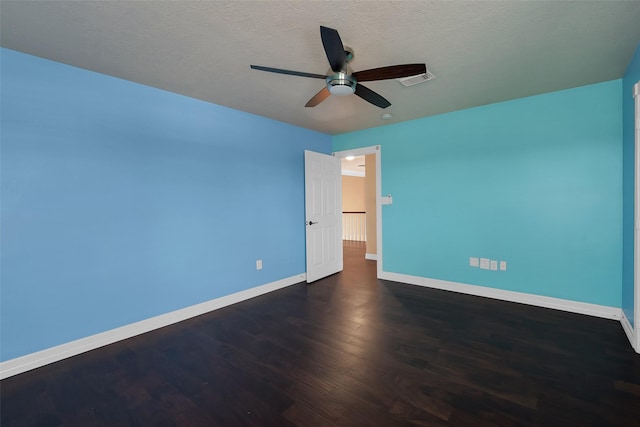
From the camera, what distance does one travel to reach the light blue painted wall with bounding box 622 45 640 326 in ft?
7.70

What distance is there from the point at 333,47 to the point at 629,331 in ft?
11.0

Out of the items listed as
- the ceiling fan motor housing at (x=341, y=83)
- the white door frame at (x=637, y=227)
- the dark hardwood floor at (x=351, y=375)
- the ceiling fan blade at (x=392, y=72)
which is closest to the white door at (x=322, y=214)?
the dark hardwood floor at (x=351, y=375)

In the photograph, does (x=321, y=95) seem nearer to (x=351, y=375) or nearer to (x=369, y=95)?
(x=369, y=95)

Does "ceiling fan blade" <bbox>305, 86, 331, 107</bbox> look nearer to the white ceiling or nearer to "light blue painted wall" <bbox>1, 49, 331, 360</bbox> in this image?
the white ceiling

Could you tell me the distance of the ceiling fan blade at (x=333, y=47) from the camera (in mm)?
1517

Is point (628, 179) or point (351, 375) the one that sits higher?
point (628, 179)

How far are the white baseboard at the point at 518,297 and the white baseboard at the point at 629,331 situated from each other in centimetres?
16

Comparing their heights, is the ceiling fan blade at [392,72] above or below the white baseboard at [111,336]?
above

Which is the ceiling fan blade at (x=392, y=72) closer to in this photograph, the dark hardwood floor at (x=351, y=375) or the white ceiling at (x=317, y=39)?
the white ceiling at (x=317, y=39)

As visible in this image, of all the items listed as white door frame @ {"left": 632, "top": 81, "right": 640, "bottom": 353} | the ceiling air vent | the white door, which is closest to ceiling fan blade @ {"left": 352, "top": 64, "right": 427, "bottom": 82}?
the ceiling air vent

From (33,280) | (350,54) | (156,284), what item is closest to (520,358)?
(350,54)

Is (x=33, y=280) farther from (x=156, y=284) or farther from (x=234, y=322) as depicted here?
(x=234, y=322)

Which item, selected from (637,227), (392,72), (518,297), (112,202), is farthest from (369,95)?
(518,297)

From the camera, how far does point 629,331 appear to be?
2.37m
